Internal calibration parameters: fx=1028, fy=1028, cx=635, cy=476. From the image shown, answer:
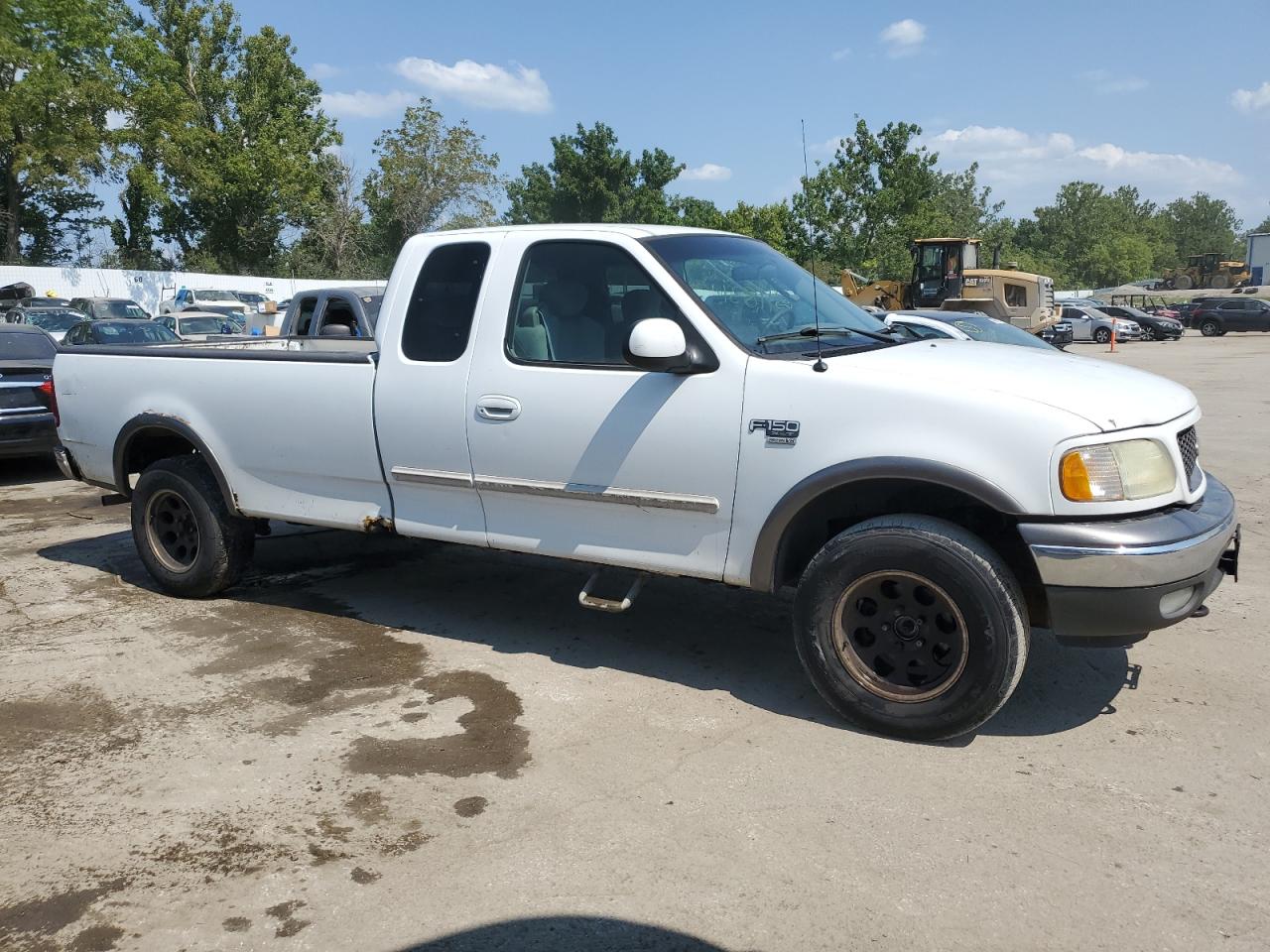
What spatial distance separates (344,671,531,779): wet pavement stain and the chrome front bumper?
2022mm

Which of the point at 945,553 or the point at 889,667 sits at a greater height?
the point at 945,553

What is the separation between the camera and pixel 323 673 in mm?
4801

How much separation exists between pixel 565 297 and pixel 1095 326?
3896 centimetres

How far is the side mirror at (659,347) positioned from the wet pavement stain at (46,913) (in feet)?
8.22

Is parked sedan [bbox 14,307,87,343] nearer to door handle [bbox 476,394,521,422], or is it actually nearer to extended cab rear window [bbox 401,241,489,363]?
extended cab rear window [bbox 401,241,489,363]

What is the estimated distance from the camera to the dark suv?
133 feet

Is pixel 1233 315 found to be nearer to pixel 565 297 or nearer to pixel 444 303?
pixel 565 297

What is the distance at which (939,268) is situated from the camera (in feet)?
107

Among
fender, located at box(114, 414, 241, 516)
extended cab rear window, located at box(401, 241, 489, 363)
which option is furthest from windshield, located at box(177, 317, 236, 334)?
extended cab rear window, located at box(401, 241, 489, 363)

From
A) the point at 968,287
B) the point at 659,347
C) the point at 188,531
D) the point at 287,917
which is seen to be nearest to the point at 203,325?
the point at 188,531

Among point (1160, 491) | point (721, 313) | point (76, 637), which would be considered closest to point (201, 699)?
point (76, 637)

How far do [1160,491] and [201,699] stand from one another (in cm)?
397

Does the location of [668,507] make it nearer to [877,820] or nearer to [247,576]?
[877,820]

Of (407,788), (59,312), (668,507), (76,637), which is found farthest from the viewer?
(59,312)
